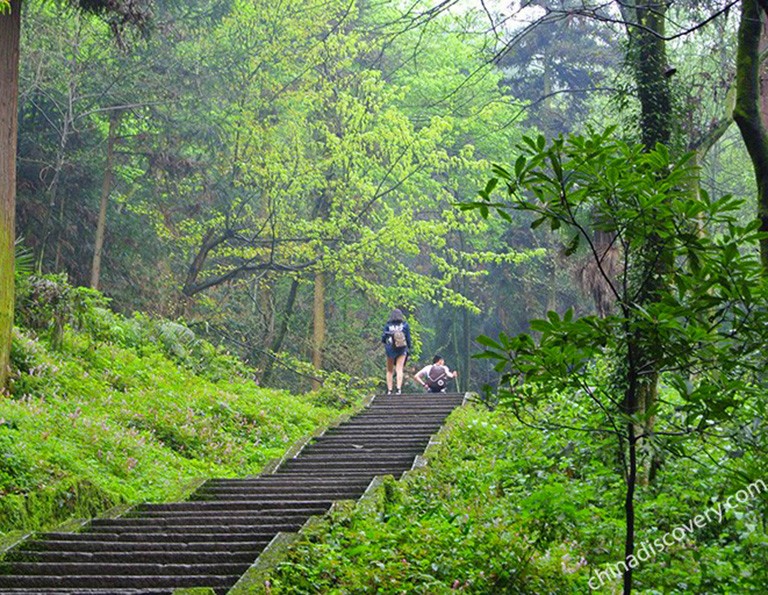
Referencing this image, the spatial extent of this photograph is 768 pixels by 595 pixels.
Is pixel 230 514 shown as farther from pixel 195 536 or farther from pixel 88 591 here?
pixel 88 591

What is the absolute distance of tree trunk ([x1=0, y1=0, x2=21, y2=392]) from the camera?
1472 centimetres

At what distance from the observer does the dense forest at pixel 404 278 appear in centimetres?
500

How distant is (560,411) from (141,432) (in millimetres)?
6212

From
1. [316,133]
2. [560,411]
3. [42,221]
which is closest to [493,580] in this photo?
[560,411]

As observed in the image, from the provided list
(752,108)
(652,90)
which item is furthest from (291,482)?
(752,108)

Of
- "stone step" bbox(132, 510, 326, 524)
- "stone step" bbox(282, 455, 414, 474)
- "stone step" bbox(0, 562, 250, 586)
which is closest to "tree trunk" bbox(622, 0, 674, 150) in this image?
"stone step" bbox(282, 455, 414, 474)

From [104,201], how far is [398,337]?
9.41 metres

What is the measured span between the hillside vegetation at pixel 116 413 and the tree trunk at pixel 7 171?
932 millimetres

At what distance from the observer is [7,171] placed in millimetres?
14844

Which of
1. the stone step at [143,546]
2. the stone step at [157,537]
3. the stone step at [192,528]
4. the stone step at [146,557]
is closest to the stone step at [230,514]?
the stone step at [192,528]

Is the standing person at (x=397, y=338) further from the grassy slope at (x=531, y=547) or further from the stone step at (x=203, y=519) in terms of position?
the stone step at (x=203, y=519)

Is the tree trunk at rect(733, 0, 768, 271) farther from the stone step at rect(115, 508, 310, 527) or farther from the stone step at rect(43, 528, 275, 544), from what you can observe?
the stone step at rect(115, 508, 310, 527)

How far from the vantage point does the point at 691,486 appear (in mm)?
10203

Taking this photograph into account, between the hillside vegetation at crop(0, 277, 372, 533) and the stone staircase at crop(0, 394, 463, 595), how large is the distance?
100 centimetres
